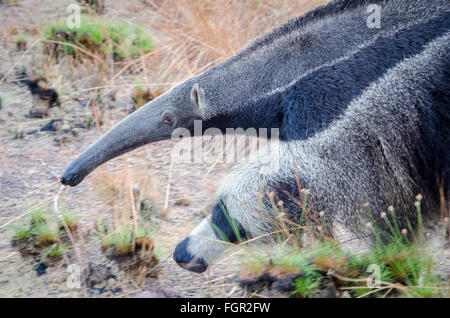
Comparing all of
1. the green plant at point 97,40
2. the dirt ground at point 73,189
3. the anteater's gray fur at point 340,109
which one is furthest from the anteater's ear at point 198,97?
the green plant at point 97,40

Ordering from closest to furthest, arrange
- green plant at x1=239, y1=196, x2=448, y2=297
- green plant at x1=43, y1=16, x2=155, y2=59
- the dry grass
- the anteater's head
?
green plant at x1=239, y1=196, x2=448, y2=297
the anteater's head
the dry grass
green plant at x1=43, y1=16, x2=155, y2=59

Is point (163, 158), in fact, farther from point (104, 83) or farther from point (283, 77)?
point (283, 77)

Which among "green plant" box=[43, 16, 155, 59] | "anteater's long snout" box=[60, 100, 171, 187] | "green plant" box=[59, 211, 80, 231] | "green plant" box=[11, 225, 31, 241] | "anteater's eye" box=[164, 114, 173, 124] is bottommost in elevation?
"green plant" box=[11, 225, 31, 241]

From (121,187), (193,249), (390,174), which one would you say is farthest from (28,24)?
(390,174)

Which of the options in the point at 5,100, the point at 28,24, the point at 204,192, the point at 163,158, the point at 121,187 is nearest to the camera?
the point at 121,187

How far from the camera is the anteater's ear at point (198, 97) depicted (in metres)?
3.26

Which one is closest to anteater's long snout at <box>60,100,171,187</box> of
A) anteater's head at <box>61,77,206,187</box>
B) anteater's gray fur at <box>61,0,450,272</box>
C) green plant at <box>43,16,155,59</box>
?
anteater's head at <box>61,77,206,187</box>

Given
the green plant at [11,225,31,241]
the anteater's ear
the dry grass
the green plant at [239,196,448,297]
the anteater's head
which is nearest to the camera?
the green plant at [239,196,448,297]

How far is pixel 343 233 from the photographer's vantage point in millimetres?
3809

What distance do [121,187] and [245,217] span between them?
1.36 m

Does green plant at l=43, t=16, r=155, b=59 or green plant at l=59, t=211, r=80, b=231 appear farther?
green plant at l=43, t=16, r=155, b=59

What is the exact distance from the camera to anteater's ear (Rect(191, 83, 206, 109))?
326 cm

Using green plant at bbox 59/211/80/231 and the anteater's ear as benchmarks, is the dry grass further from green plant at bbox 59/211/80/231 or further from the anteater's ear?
the anteater's ear

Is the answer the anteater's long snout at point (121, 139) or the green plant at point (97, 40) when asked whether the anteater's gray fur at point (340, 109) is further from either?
the green plant at point (97, 40)
